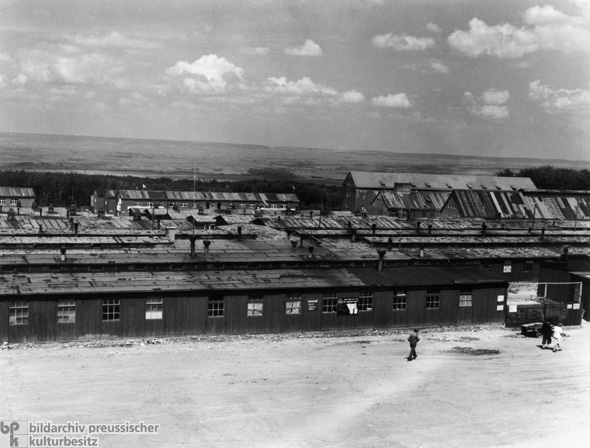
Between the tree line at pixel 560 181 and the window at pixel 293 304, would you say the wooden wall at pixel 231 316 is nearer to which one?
the window at pixel 293 304

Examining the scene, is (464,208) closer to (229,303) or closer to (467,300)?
(467,300)

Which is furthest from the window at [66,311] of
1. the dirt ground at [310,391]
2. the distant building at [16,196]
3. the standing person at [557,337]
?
the distant building at [16,196]

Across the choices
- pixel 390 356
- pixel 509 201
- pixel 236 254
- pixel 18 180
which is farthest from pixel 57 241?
pixel 18 180

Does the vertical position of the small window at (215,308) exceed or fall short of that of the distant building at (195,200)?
it falls short

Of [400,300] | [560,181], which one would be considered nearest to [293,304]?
[400,300]

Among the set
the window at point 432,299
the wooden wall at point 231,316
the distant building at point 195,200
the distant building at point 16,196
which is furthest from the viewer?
the distant building at point 16,196

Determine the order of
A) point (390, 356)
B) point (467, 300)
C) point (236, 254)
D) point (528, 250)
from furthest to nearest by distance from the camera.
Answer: point (528, 250) < point (236, 254) < point (467, 300) < point (390, 356)

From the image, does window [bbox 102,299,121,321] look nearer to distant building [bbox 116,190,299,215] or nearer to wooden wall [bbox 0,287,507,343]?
wooden wall [bbox 0,287,507,343]

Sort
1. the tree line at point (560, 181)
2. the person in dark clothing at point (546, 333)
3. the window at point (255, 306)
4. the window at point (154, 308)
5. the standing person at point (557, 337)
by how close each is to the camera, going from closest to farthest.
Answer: the window at point (154, 308), the standing person at point (557, 337), the person in dark clothing at point (546, 333), the window at point (255, 306), the tree line at point (560, 181)
